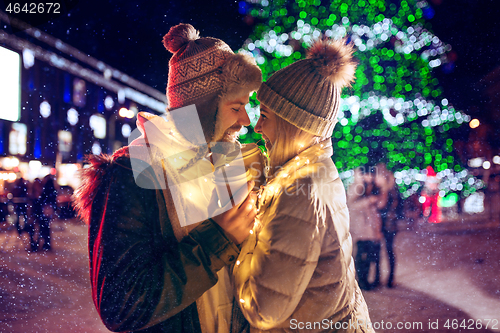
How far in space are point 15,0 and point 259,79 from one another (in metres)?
5.42

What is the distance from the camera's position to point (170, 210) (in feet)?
4.86

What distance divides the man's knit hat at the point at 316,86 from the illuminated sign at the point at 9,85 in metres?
7.73

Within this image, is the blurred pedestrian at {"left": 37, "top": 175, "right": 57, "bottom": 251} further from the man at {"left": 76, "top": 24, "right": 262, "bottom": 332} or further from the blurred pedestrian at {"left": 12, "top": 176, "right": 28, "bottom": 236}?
the man at {"left": 76, "top": 24, "right": 262, "bottom": 332}

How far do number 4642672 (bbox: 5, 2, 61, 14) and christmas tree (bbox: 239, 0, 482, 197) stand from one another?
3264mm

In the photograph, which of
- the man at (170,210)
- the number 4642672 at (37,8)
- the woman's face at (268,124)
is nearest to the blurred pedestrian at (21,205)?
the number 4642672 at (37,8)

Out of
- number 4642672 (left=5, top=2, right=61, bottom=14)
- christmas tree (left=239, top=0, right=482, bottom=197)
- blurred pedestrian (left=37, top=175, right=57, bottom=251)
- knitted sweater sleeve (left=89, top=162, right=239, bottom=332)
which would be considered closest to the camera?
knitted sweater sleeve (left=89, top=162, right=239, bottom=332)

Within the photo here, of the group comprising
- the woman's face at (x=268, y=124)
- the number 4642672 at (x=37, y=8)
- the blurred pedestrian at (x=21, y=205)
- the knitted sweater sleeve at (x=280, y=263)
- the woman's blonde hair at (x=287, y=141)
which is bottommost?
the blurred pedestrian at (x=21, y=205)

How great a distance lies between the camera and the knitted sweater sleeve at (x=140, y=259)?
121 centimetres

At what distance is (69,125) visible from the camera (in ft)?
95.9

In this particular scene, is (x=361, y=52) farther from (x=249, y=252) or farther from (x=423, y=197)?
(x=423, y=197)

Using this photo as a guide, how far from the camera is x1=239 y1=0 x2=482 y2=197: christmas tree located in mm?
3957

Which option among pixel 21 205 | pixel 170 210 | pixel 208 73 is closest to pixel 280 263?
pixel 170 210

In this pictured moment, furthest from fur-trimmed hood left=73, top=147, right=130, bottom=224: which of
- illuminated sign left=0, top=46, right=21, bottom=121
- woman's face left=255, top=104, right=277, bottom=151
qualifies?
illuminated sign left=0, top=46, right=21, bottom=121

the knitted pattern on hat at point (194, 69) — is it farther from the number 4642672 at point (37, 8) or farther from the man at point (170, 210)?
the number 4642672 at point (37, 8)
